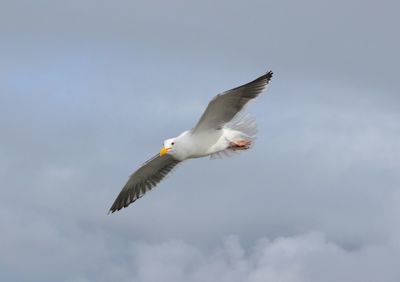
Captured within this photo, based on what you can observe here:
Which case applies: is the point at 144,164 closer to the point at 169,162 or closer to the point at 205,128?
the point at 169,162

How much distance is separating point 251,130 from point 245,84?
1616 mm

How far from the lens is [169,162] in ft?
76.7

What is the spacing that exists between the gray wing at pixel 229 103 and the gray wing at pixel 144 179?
8.85 feet

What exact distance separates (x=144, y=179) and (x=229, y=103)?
4.69 m

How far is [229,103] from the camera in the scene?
20.0 m

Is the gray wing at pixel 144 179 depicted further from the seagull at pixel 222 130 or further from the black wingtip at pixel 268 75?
the black wingtip at pixel 268 75

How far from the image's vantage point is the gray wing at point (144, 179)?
76.0ft

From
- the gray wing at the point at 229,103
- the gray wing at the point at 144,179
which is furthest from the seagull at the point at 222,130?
the gray wing at the point at 144,179

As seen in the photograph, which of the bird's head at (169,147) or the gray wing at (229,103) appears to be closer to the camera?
the gray wing at (229,103)

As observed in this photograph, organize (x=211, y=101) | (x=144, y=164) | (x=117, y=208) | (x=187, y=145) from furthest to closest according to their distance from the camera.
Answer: (x=117, y=208) < (x=144, y=164) < (x=187, y=145) < (x=211, y=101)

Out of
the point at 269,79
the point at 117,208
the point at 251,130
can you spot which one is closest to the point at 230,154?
the point at 251,130

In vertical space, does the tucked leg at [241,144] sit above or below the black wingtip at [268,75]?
below

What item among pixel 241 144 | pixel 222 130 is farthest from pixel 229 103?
pixel 241 144

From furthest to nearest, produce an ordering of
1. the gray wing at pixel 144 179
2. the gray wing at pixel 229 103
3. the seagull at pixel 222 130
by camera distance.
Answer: the gray wing at pixel 144 179 → the seagull at pixel 222 130 → the gray wing at pixel 229 103
